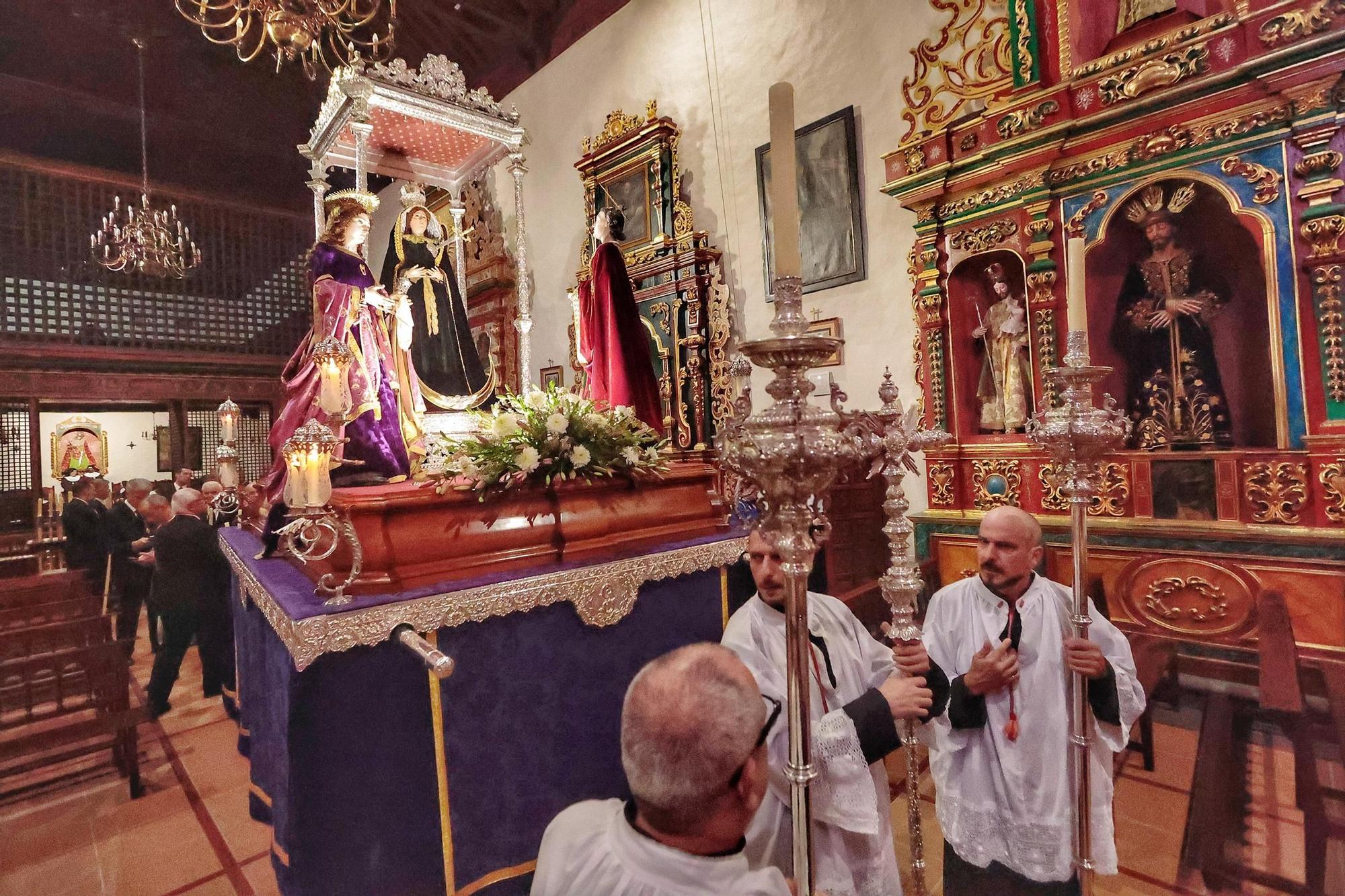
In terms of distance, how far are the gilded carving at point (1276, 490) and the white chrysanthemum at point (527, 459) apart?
12.2ft

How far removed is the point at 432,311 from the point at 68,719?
10.2ft

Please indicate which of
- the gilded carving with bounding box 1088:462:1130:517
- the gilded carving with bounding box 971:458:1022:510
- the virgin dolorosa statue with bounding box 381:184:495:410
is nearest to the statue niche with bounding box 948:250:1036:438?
the gilded carving with bounding box 971:458:1022:510

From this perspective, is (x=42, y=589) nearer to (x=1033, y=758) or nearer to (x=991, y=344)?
(x=1033, y=758)

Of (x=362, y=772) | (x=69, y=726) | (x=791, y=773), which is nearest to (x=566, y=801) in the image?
(x=362, y=772)

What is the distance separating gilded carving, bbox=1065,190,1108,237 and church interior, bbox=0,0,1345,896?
0.10 ft

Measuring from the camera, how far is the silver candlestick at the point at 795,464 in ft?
2.54

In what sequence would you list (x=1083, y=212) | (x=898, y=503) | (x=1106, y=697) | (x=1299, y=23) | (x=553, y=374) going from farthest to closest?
(x=553, y=374), (x=1083, y=212), (x=1299, y=23), (x=1106, y=697), (x=898, y=503)

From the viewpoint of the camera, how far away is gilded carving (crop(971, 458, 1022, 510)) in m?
3.91

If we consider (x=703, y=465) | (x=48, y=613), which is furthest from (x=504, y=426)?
(x=48, y=613)

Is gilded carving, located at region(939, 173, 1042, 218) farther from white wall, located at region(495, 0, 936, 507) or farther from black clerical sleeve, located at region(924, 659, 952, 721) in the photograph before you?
black clerical sleeve, located at region(924, 659, 952, 721)

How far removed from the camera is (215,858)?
2449mm

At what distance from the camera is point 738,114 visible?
18.7 ft

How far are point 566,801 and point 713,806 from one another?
143 cm

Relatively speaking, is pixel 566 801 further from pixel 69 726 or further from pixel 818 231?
pixel 818 231
